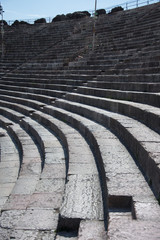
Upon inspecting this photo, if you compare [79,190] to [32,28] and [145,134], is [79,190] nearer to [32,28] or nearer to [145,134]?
[145,134]

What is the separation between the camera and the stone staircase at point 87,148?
2891mm

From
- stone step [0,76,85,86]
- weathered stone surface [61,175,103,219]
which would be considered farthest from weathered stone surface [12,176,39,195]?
stone step [0,76,85,86]

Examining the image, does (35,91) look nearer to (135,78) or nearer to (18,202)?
(135,78)

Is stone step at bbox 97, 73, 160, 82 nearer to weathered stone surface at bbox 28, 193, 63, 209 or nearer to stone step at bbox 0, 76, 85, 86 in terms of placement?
stone step at bbox 0, 76, 85, 86

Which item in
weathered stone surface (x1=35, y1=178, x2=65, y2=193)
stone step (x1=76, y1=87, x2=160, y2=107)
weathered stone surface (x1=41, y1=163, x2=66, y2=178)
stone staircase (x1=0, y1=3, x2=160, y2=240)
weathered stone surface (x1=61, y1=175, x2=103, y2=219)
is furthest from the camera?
stone step (x1=76, y1=87, x2=160, y2=107)

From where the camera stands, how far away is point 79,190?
11.7ft

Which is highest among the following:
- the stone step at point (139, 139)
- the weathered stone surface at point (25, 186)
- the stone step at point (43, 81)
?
the stone step at point (43, 81)

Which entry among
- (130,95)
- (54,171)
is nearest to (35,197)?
(54,171)

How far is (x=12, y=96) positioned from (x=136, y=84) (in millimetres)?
8096

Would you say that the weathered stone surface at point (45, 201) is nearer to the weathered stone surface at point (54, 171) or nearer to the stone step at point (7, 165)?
the weathered stone surface at point (54, 171)

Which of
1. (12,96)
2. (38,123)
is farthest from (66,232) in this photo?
(12,96)

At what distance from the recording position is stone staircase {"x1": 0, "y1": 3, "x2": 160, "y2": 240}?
2891 mm

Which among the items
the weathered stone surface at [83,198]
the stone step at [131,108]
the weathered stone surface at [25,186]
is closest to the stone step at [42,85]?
the stone step at [131,108]

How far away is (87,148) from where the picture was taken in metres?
5.36
